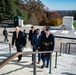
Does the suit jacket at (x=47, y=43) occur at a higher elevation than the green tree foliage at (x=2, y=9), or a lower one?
lower

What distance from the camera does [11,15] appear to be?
138 ft

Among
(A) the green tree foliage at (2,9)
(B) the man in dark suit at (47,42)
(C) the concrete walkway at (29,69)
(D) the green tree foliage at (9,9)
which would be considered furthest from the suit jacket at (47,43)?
(D) the green tree foliage at (9,9)

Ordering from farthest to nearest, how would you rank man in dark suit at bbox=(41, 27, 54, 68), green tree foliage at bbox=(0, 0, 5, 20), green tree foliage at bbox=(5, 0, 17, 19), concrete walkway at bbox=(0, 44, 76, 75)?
1. green tree foliage at bbox=(5, 0, 17, 19)
2. green tree foliage at bbox=(0, 0, 5, 20)
3. man in dark suit at bbox=(41, 27, 54, 68)
4. concrete walkway at bbox=(0, 44, 76, 75)

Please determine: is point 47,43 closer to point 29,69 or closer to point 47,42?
point 47,42

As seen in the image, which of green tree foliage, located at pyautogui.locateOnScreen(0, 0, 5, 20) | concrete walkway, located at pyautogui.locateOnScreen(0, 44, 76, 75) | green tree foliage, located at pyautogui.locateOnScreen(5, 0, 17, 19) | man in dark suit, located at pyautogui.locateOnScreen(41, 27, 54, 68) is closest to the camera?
concrete walkway, located at pyautogui.locateOnScreen(0, 44, 76, 75)

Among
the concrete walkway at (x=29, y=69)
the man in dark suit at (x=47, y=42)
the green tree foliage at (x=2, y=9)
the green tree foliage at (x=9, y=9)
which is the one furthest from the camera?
the green tree foliage at (x=9, y=9)

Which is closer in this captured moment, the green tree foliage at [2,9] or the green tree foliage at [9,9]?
the green tree foliage at [2,9]

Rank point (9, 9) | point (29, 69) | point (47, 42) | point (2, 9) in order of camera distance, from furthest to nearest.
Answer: point (9, 9)
point (2, 9)
point (29, 69)
point (47, 42)

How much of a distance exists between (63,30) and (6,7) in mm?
15972

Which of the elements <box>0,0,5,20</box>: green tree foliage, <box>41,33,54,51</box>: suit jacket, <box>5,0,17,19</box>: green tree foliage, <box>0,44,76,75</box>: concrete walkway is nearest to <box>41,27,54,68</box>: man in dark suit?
<box>41,33,54,51</box>: suit jacket

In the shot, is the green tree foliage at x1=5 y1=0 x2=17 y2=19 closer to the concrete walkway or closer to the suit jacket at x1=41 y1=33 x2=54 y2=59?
the concrete walkway

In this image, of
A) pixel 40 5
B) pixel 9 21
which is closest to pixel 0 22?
pixel 9 21

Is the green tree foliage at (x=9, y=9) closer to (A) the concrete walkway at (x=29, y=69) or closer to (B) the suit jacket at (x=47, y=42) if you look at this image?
(A) the concrete walkway at (x=29, y=69)

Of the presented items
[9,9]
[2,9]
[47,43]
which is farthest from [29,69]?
[9,9]
